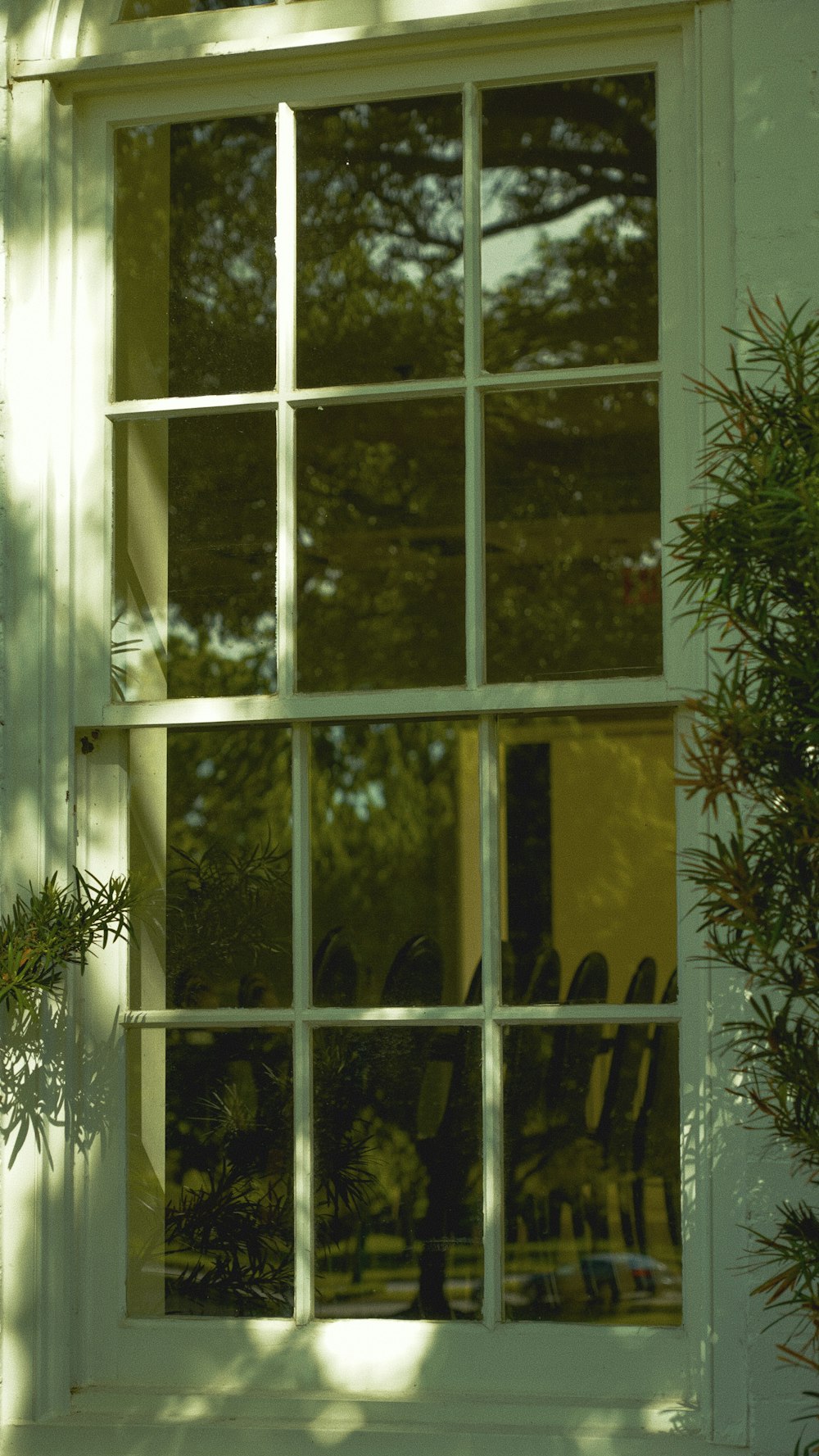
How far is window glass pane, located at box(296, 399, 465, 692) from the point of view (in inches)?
104

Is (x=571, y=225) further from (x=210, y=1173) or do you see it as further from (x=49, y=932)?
(x=210, y=1173)

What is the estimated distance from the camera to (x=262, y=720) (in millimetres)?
2668

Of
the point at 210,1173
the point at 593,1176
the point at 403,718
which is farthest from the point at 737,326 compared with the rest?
the point at 210,1173

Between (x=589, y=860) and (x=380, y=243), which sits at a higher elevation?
(x=380, y=243)

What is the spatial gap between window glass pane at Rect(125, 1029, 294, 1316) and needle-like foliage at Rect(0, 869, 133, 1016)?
0.70 feet

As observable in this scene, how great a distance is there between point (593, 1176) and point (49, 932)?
0.96m

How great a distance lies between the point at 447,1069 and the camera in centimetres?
257

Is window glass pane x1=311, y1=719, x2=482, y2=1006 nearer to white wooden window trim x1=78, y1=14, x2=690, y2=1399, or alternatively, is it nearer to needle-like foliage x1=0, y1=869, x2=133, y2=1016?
white wooden window trim x1=78, y1=14, x2=690, y2=1399

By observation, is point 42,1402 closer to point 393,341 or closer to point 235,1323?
point 235,1323

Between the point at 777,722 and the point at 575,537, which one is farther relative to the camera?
the point at 575,537

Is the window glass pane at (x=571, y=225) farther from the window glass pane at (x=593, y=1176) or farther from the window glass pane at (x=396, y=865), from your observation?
the window glass pane at (x=593, y=1176)

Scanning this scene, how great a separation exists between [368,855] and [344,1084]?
38cm

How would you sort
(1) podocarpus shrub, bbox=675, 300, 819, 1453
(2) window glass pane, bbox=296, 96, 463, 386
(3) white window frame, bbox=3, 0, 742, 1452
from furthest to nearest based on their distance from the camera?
(2) window glass pane, bbox=296, 96, 463, 386, (3) white window frame, bbox=3, 0, 742, 1452, (1) podocarpus shrub, bbox=675, 300, 819, 1453

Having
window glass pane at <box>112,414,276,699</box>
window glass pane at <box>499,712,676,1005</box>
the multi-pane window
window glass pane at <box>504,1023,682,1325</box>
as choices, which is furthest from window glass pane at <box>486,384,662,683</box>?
window glass pane at <box>504,1023,682,1325</box>
